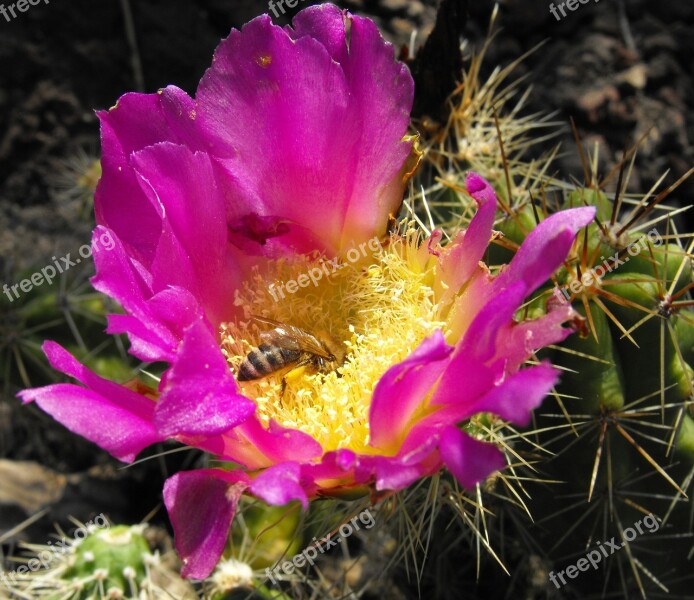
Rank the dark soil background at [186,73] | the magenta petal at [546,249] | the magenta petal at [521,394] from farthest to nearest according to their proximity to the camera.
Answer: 1. the dark soil background at [186,73]
2. the magenta petal at [546,249]
3. the magenta petal at [521,394]

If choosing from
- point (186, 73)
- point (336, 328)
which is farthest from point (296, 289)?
point (186, 73)

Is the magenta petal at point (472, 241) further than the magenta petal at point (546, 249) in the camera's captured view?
Yes

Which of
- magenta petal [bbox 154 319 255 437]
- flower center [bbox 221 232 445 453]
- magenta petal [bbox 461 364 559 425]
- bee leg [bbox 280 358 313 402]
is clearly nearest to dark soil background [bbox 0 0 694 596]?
flower center [bbox 221 232 445 453]

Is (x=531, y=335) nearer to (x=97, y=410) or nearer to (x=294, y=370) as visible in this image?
(x=294, y=370)

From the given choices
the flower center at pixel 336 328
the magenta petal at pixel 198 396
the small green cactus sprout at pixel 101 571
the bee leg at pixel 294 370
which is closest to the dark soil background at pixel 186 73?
the small green cactus sprout at pixel 101 571

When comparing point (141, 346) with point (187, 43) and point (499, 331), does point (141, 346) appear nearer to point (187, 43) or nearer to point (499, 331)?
point (499, 331)

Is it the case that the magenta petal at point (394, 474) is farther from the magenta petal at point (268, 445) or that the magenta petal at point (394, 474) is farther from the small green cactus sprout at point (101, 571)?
the small green cactus sprout at point (101, 571)
